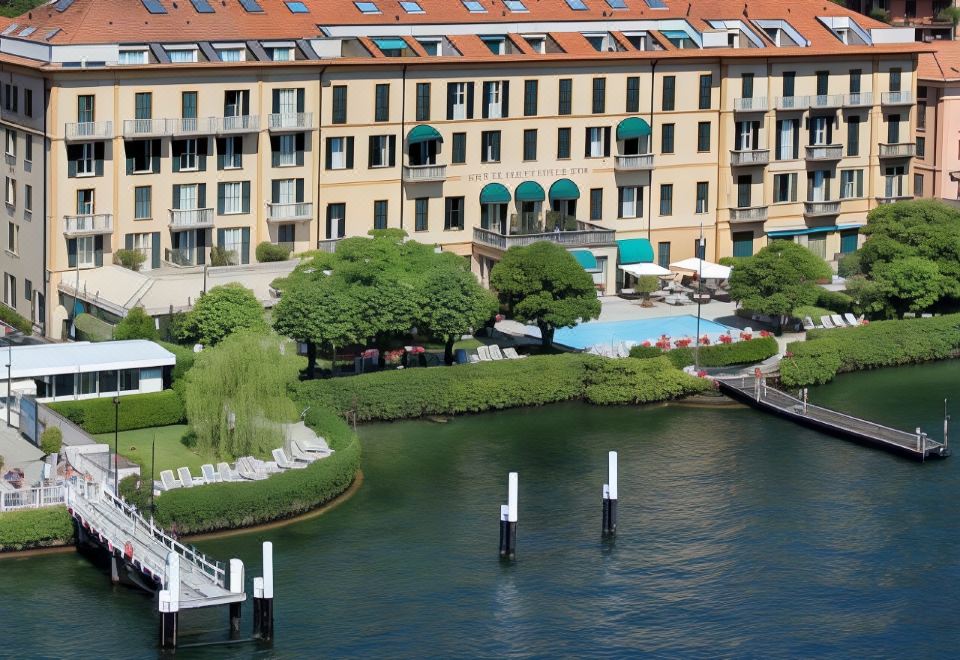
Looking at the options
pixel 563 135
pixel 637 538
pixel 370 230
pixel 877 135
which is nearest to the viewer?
pixel 637 538

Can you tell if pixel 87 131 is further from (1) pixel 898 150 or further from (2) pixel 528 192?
(1) pixel 898 150

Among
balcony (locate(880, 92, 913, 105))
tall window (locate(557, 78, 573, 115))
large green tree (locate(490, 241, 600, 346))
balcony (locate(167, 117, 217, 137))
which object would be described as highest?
balcony (locate(880, 92, 913, 105))

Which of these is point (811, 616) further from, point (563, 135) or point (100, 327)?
point (563, 135)

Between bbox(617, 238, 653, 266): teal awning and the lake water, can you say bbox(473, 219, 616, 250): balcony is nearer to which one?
bbox(617, 238, 653, 266): teal awning

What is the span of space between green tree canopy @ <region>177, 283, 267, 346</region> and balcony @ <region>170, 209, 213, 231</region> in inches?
461

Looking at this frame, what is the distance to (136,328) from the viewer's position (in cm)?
10712

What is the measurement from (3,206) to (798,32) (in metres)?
49.6

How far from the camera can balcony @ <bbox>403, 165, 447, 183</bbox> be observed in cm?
12369

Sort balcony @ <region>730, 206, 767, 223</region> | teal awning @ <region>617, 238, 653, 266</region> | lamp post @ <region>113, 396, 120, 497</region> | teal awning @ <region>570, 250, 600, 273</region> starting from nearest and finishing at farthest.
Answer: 1. lamp post @ <region>113, 396, 120, 497</region>
2. teal awning @ <region>570, 250, 600, 273</region>
3. teal awning @ <region>617, 238, 653, 266</region>
4. balcony @ <region>730, 206, 767, 223</region>

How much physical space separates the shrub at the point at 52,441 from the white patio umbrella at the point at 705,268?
45.0 m

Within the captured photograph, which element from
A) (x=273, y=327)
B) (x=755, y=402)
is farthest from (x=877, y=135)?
(x=273, y=327)

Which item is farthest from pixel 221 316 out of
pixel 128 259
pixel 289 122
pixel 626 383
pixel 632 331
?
pixel 632 331

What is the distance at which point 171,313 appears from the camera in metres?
111

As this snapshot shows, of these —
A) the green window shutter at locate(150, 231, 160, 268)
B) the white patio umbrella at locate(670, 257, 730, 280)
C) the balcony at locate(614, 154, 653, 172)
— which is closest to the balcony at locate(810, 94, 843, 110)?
the balcony at locate(614, 154, 653, 172)
